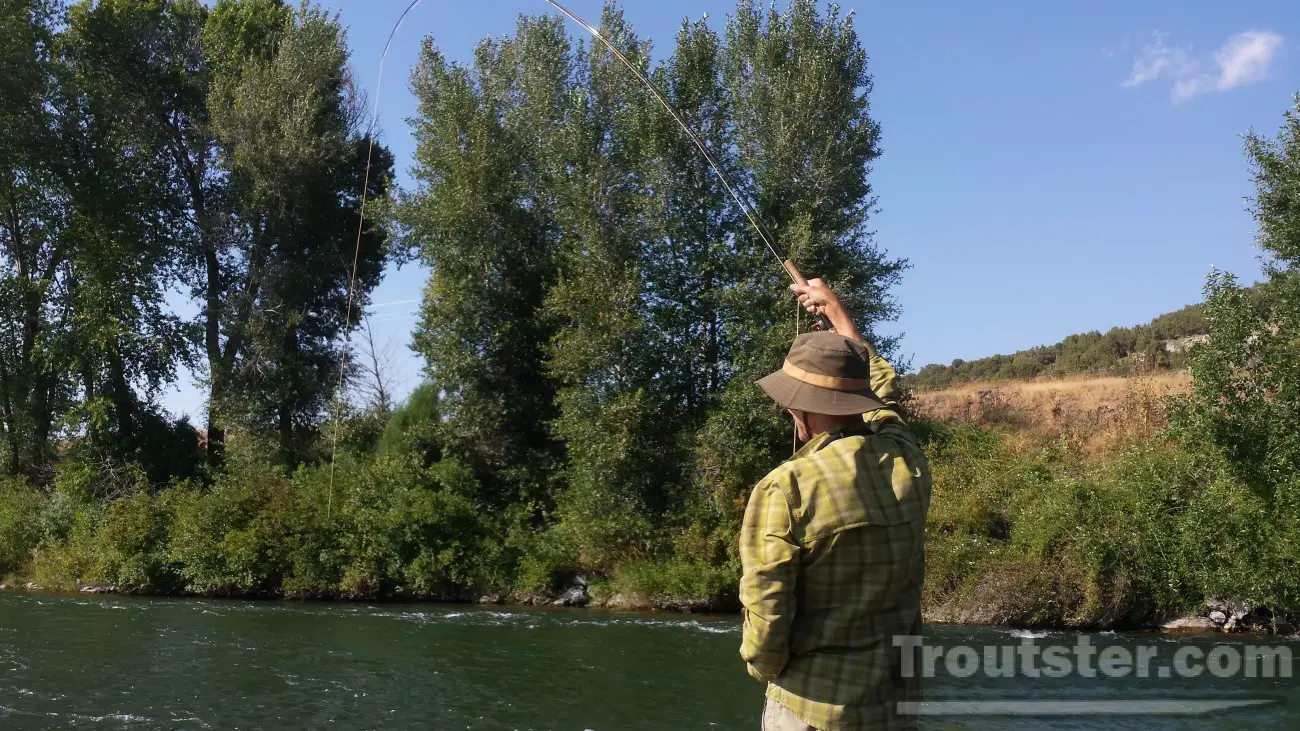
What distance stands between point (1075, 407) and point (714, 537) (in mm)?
9036

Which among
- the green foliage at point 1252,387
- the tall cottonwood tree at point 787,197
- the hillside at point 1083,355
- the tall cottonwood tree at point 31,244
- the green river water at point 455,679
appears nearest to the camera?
the green river water at point 455,679

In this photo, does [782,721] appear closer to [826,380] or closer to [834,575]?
[834,575]

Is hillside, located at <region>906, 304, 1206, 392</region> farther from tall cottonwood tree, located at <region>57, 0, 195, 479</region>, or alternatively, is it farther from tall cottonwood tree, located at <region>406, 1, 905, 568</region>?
tall cottonwood tree, located at <region>57, 0, 195, 479</region>

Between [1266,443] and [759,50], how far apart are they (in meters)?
11.7

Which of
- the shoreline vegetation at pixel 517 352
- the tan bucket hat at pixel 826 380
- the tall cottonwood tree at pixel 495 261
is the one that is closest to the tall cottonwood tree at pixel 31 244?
the shoreline vegetation at pixel 517 352

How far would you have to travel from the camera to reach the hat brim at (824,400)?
3.10m

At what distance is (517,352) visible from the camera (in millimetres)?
23562

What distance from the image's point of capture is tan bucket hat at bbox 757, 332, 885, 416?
3.12 m

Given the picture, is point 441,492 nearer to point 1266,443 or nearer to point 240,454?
point 240,454

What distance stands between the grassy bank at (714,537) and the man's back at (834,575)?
48.4ft

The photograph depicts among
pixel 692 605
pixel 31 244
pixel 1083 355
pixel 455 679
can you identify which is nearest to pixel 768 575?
pixel 455 679

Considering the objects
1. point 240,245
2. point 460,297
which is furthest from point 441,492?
point 240,245

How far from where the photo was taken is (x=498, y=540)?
21547 millimetres

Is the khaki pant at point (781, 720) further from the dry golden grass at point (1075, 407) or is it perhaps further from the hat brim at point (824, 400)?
the dry golden grass at point (1075, 407)
